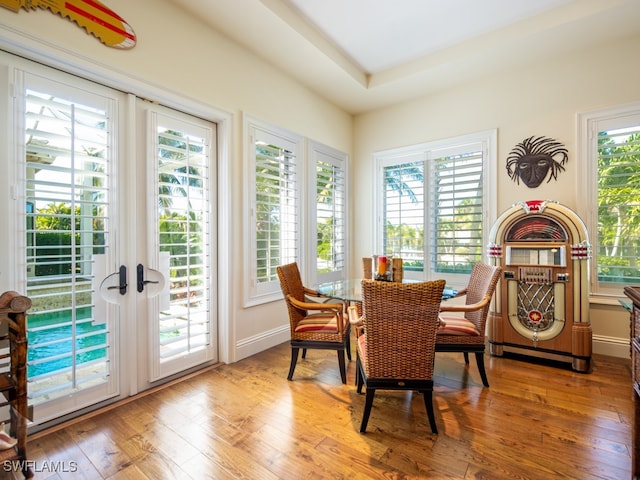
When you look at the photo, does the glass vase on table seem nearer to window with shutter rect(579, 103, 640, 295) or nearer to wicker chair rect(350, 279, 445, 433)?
wicker chair rect(350, 279, 445, 433)

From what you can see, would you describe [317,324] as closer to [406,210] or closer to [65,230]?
[65,230]

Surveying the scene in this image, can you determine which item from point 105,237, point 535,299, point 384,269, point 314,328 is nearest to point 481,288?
point 535,299

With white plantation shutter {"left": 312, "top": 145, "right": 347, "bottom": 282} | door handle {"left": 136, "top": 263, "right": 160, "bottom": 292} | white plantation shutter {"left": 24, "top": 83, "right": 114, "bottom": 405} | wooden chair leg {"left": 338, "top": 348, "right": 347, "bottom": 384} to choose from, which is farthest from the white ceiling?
wooden chair leg {"left": 338, "top": 348, "right": 347, "bottom": 384}

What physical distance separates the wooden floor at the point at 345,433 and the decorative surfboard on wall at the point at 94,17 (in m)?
2.55

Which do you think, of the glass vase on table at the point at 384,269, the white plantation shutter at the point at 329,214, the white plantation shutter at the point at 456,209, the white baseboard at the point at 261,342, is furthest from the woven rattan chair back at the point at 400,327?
the white plantation shutter at the point at 456,209

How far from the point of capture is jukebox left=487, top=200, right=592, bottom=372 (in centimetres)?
279

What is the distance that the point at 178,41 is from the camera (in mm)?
2566

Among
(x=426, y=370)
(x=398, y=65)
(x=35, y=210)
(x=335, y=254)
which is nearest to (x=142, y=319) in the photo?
(x=35, y=210)

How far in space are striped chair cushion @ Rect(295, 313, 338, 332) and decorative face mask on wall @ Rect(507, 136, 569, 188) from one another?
2676 millimetres

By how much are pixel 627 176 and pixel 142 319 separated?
15.1ft

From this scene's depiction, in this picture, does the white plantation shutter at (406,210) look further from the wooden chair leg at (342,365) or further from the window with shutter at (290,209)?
the wooden chair leg at (342,365)

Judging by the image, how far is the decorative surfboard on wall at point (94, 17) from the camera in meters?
1.86

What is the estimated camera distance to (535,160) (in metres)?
3.44

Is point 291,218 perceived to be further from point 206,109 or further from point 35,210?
point 35,210
